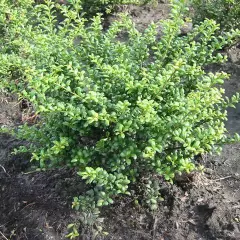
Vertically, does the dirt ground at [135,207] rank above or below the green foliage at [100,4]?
below

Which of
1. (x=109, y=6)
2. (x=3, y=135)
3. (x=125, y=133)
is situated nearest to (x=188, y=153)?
(x=125, y=133)

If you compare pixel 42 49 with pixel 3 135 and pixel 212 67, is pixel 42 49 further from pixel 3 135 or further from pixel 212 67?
pixel 212 67

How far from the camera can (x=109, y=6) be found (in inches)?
242

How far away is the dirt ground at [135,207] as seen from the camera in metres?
2.95

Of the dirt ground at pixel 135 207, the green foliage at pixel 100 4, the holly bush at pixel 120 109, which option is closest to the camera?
the holly bush at pixel 120 109

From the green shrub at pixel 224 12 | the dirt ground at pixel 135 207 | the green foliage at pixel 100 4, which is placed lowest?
the dirt ground at pixel 135 207

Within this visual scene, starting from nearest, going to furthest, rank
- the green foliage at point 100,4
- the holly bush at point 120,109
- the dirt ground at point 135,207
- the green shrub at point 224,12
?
1. the holly bush at point 120,109
2. the dirt ground at point 135,207
3. the green shrub at point 224,12
4. the green foliage at point 100,4

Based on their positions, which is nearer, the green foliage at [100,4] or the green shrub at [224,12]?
the green shrub at [224,12]

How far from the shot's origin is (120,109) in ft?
7.90

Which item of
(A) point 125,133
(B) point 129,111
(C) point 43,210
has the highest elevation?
(B) point 129,111

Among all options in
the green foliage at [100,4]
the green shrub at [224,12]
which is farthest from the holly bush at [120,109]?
the green foliage at [100,4]

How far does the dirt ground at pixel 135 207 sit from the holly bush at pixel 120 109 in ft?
1.02

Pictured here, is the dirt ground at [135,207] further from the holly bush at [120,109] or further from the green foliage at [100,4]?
the green foliage at [100,4]

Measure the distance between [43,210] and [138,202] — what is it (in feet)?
2.53
